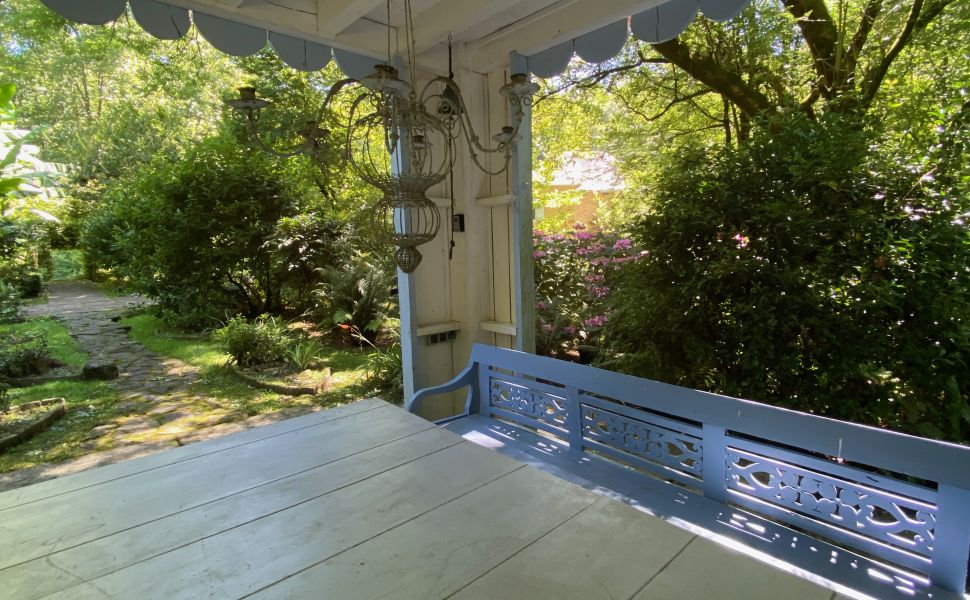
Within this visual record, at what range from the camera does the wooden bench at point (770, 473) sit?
1.17m

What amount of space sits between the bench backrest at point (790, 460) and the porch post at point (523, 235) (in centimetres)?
64

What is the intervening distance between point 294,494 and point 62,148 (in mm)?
12940

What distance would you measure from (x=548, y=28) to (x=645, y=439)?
191 cm

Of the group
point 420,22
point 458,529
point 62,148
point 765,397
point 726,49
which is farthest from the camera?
point 62,148

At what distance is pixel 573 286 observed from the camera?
4285mm

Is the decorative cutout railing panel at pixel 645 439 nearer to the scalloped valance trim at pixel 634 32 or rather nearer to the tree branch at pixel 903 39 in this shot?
the scalloped valance trim at pixel 634 32

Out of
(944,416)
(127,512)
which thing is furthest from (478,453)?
(944,416)

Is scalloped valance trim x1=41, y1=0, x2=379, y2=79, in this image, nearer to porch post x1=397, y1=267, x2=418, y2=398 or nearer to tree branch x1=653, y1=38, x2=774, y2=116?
porch post x1=397, y1=267, x2=418, y2=398

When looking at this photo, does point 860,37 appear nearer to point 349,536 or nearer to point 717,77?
point 717,77

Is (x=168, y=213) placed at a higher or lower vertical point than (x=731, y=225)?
higher

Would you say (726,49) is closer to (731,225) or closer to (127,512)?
(731,225)

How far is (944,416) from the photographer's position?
206cm

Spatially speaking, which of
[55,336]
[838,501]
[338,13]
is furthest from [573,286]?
[55,336]

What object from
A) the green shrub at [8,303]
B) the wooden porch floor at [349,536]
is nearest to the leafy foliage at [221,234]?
the green shrub at [8,303]
